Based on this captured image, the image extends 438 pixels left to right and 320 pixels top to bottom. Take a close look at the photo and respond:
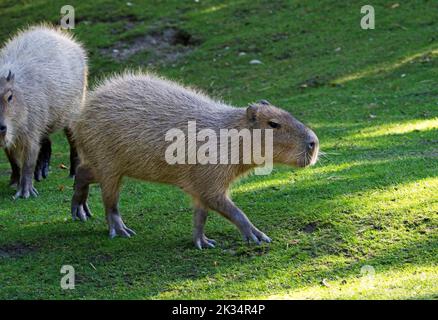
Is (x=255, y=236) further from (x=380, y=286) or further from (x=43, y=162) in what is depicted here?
(x=43, y=162)

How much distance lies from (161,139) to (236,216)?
2.88 feet

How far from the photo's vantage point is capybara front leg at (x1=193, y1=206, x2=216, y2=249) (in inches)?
248

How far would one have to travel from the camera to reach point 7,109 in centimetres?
817

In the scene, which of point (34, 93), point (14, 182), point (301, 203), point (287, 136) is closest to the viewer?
point (287, 136)

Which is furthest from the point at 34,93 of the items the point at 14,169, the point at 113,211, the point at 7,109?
the point at 113,211

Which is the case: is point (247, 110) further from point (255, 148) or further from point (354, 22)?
point (354, 22)

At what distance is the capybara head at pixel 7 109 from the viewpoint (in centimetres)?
803

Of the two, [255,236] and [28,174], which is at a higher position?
[255,236]

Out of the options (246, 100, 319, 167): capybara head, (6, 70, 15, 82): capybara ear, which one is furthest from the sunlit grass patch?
(6, 70, 15, 82): capybara ear

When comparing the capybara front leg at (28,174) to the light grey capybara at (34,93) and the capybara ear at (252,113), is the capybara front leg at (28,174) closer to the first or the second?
the light grey capybara at (34,93)

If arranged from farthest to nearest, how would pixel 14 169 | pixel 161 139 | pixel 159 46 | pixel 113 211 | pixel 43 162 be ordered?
pixel 159 46 < pixel 43 162 < pixel 14 169 < pixel 113 211 < pixel 161 139

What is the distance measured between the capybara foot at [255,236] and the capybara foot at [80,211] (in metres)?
1.78

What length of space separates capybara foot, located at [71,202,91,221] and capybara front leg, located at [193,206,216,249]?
1.32 meters

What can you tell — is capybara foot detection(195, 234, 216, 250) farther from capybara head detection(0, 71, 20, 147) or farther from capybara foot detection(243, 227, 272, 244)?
capybara head detection(0, 71, 20, 147)
